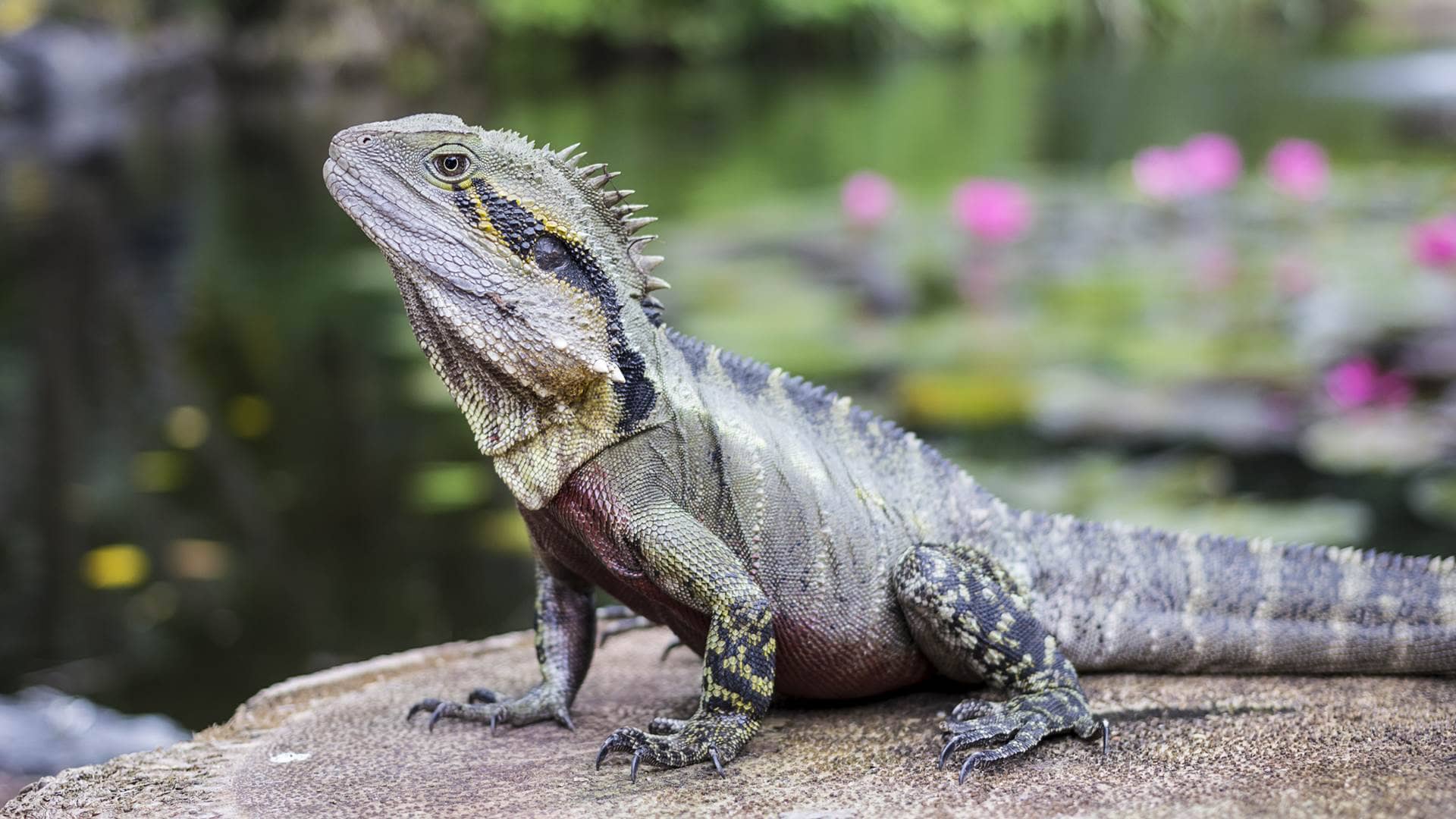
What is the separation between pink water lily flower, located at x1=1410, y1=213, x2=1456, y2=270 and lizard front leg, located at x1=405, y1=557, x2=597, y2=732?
7.94m

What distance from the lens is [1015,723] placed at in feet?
12.2

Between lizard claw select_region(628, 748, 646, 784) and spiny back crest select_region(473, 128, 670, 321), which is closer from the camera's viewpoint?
lizard claw select_region(628, 748, 646, 784)

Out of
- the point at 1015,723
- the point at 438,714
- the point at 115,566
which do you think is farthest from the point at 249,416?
the point at 1015,723

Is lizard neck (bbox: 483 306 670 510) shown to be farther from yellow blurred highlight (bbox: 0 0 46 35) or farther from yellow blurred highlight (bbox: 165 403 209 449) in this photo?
yellow blurred highlight (bbox: 0 0 46 35)

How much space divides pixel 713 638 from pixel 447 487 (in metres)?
6.58

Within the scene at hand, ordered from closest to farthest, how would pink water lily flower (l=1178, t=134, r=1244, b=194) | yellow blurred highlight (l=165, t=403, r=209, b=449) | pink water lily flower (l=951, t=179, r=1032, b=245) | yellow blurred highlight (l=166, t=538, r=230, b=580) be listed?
yellow blurred highlight (l=166, t=538, r=230, b=580), yellow blurred highlight (l=165, t=403, r=209, b=449), pink water lily flower (l=951, t=179, r=1032, b=245), pink water lily flower (l=1178, t=134, r=1244, b=194)

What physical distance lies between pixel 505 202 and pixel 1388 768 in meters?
2.68

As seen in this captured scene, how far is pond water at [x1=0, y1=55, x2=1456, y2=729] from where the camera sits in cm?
855

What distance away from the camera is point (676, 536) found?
375 centimetres

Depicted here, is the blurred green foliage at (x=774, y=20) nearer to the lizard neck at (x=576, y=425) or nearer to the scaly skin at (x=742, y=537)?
the scaly skin at (x=742, y=537)

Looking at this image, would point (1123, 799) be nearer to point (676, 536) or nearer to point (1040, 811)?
point (1040, 811)

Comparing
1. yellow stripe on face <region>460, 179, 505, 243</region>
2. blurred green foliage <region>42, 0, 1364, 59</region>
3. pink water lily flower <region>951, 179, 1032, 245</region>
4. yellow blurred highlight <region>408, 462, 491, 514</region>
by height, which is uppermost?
blurred green foliage <region>42, 0, 1364, 59</region>

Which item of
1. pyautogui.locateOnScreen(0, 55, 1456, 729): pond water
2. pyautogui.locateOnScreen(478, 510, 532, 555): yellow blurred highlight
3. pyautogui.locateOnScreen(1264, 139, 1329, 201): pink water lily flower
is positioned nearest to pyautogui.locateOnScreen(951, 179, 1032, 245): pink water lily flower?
pyautogui.locateOnScreen(0, 55, 1456, 729): pond water

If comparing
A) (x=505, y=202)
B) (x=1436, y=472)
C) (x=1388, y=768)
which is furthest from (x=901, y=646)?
(x=1436, y=472)
